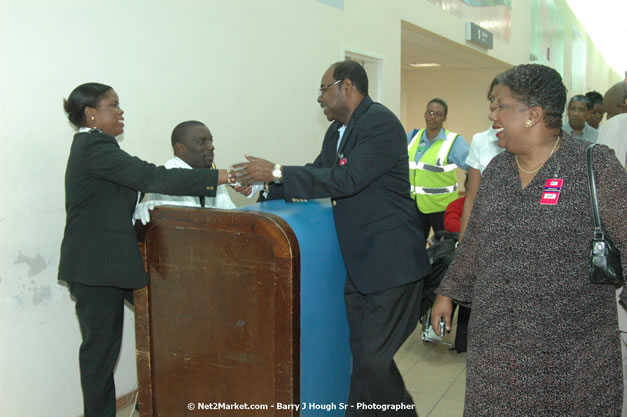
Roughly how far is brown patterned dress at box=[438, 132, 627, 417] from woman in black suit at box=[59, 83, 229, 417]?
1.21 m

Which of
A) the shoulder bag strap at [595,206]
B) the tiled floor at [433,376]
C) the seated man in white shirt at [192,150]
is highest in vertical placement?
the seated man in white shirt at [192,150]

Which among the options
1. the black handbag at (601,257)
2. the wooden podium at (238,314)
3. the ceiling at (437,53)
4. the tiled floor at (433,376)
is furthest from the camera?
the ceiling at (437,53)

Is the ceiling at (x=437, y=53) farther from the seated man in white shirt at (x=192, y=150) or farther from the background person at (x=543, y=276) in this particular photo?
the background person at (x=543, y=276)

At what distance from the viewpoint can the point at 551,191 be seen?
5.82ft

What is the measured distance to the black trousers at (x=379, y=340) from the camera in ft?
8.06

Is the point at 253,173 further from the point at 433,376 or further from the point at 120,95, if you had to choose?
the point at 433,376

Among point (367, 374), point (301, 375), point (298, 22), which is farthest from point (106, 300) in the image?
point (298, 22)

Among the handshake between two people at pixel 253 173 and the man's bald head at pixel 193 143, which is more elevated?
the man's bald head at pixel 193 143

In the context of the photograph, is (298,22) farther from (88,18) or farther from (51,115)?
(51,115)

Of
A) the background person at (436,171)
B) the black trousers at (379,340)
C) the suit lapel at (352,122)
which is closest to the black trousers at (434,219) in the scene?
the background person at (436,171)

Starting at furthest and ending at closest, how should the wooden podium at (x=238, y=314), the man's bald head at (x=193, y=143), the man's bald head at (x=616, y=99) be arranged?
1. the man's bald head at (x=616, y=99)
2. the man's bald head at (x=193, y=143)
3. the wooden podium at (x=238, y=314)

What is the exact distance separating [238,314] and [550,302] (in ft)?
3.62

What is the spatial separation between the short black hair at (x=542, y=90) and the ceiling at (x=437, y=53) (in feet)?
16.5

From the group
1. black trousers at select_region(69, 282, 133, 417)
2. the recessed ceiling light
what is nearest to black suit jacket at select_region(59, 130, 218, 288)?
black trousers at select_region(69, 282, 133, 417)
